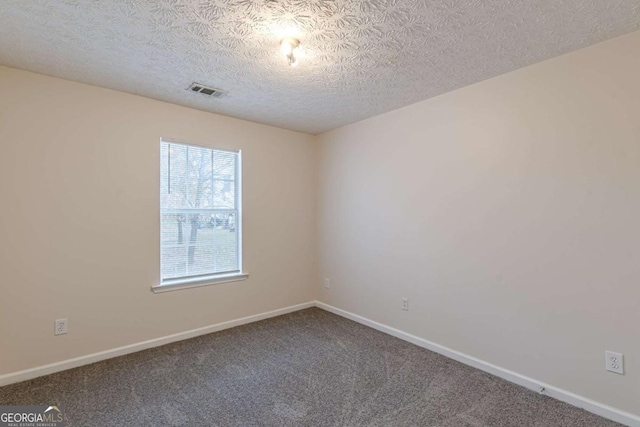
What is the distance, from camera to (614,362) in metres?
1.94

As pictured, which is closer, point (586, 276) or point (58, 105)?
point (586, 276)

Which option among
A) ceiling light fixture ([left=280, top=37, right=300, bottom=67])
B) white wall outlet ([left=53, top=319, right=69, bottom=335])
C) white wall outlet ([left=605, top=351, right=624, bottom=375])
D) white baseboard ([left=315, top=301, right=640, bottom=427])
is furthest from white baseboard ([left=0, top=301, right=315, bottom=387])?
white wall outlet ([left=605, top=351, right=624, bottom=375])

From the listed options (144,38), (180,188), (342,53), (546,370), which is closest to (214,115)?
(180,188)

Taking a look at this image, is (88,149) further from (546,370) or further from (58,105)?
(546,370)

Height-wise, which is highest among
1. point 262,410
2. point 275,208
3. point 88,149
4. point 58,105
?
point 58,105

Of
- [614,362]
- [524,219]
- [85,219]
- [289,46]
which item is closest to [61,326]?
[85,219]

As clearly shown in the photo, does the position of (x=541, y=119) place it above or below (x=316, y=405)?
above

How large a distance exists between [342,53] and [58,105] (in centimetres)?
228

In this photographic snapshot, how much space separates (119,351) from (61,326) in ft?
1.64

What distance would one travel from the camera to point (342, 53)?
2.12m

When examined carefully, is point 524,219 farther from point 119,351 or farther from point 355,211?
point 119,351

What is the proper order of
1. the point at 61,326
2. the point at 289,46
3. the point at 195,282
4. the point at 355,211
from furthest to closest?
the point at 355,211 < the point at 195,282 < the point at 61,326 < the point at 289,46

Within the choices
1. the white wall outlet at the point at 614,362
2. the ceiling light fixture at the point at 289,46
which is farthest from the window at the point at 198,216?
the white wall outlet at the point at 614,362

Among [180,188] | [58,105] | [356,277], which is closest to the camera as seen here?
[58,105]
